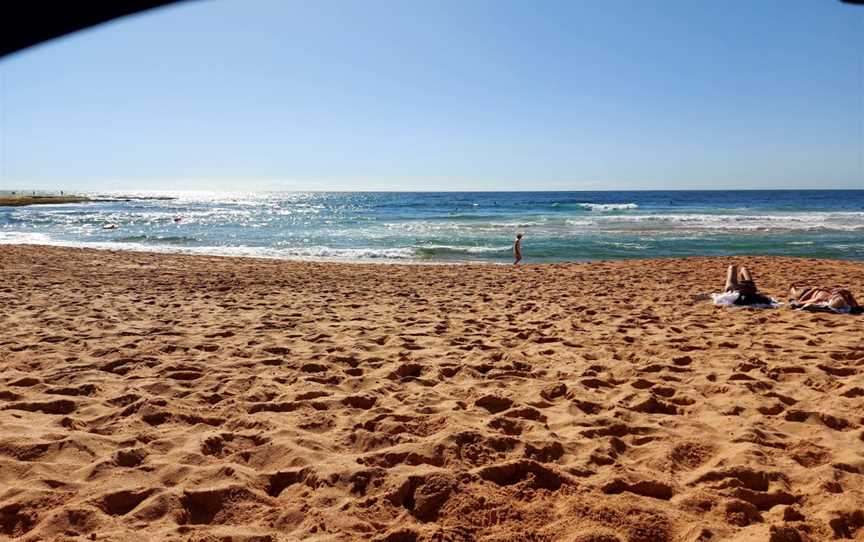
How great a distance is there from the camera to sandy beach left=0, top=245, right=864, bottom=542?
246 centimetres

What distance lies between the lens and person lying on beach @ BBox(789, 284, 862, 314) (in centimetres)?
685

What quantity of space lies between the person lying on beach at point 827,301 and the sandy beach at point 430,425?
288mm

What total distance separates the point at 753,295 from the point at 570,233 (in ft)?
61.0

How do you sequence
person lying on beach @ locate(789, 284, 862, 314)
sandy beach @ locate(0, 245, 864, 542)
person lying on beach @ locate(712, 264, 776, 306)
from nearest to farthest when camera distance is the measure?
sandy beach @ locate(0, 245, 864, 542) < person lying on beach @ locate(789, 284, 862, 314) < person lying on beach @ locate(712, 264, 776, 306)

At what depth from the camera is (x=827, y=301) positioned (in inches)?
275

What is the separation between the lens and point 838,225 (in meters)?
27.4

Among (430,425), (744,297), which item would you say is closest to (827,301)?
(744,297)

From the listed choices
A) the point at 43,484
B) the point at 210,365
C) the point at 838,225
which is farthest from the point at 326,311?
the point at 838,225

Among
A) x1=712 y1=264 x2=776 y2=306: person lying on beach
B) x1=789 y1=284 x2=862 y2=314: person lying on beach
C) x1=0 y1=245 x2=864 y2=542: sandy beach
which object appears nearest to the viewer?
x1=0 y1=245 x2=864 y2=542: sandy beach

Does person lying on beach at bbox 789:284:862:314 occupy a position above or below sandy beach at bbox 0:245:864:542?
above

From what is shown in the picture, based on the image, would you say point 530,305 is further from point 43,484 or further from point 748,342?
point 43,484

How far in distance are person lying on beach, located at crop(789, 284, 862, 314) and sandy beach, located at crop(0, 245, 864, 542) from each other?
288 millimetres

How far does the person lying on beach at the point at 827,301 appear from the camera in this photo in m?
6.85

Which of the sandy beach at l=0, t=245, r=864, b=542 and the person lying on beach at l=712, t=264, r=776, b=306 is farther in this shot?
the person lying on beach at l=712, t=264, r=776, b=306
